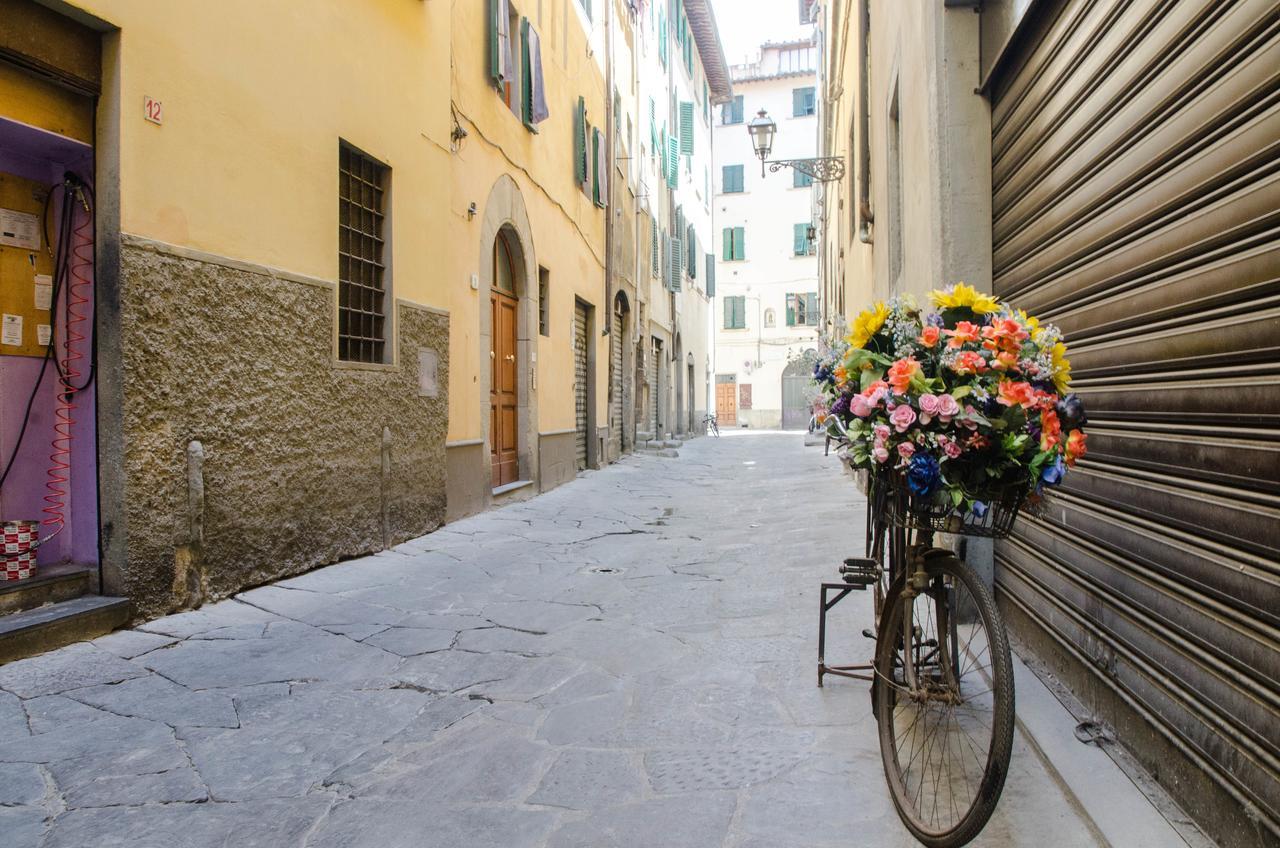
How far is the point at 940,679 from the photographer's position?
2316 mm

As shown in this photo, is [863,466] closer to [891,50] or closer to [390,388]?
[390,388]

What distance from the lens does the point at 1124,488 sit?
2.64m

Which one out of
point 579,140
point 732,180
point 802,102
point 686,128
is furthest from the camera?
point 802,102

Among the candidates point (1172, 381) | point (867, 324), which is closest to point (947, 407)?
point (867, 324)

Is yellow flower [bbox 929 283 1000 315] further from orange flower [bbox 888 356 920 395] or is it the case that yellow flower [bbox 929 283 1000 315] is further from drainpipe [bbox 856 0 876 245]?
drainpipe [bbox 856 0 876 245]

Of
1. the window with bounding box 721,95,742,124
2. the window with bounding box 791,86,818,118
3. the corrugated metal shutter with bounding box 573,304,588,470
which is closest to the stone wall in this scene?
the corrugated metal shutter with bounding box 573,304,588,470

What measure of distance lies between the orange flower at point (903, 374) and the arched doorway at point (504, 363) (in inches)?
288

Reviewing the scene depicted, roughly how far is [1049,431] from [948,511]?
32 cm

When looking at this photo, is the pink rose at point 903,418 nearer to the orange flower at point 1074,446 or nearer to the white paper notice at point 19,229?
the orange flower at point 1074,446

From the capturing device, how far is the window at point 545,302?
37.4 feet

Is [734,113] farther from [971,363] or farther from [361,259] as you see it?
[971,363]

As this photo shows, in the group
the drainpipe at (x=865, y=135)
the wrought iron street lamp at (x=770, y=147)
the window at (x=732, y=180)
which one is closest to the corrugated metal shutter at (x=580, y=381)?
the wrought iron street lamp at (x=770, y=147)

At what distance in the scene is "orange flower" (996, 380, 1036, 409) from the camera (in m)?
2.14

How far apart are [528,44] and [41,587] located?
328 inches
